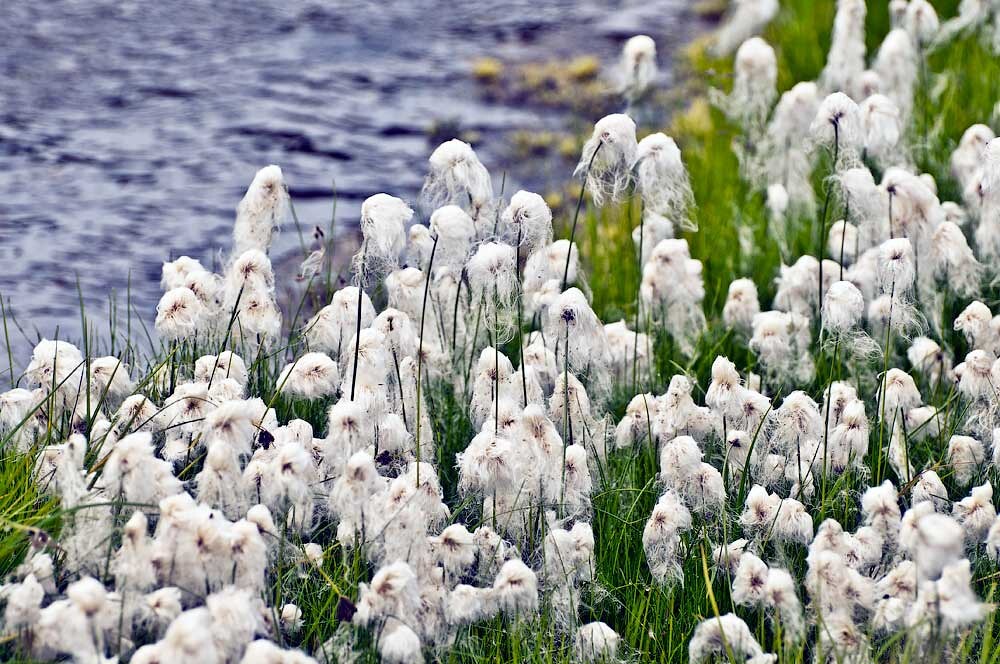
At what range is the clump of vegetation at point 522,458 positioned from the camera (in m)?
2.55

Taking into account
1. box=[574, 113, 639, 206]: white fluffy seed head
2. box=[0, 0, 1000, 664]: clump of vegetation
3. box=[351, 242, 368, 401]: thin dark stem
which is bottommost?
box=[0, 0, 1000, 664]: clump of vegetation

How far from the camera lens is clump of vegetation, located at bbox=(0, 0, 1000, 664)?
2.55m

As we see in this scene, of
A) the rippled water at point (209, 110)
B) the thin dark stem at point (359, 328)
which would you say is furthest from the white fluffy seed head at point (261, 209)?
the rippled water at point (209, 110)

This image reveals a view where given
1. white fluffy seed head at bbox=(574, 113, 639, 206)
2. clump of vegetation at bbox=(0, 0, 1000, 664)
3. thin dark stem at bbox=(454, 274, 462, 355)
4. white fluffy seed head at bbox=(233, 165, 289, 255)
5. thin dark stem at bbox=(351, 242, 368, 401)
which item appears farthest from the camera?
thin dark stem at bbox=(454, 274, 462, 355)

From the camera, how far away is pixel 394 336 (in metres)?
3.32

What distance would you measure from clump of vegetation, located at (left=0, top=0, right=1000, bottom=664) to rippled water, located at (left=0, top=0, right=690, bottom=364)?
1.01 m

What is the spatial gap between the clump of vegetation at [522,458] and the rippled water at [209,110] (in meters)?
1.01

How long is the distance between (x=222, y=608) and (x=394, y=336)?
1.12 m

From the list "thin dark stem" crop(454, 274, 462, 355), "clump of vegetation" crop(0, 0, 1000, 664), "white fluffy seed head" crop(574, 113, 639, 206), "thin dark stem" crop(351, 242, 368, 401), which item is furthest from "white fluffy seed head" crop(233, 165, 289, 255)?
"white fluffy seed head" crop(574, 113, 639, 206)

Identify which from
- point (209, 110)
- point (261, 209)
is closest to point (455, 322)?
point (261, 209)

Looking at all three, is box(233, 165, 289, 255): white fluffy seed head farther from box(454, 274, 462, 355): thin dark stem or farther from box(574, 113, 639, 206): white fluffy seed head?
box(574, 113, 639, 206): white fluffy seed head

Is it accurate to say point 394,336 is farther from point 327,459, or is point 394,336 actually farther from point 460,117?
point 460,117

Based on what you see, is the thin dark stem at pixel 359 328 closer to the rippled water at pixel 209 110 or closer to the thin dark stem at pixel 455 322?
the thin dark stem at pixel 455 322

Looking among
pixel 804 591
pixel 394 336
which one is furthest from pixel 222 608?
pixel 804 591
